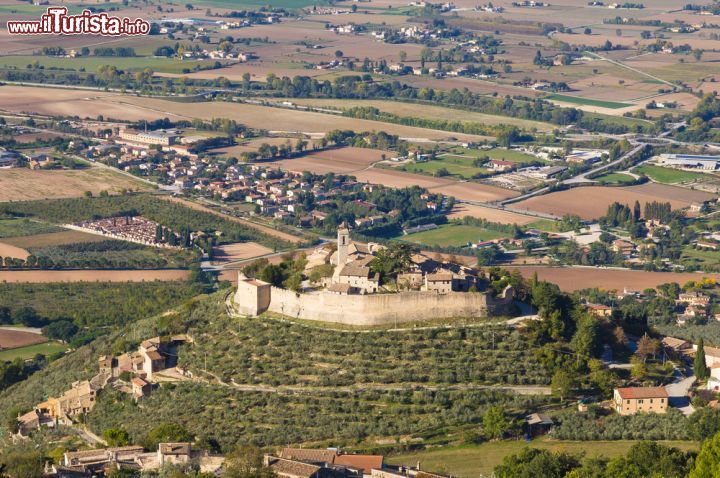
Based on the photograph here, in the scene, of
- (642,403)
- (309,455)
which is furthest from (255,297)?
(642,403)

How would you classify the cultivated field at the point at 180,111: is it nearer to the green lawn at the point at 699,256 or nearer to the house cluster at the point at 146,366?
the green lawn at the point at 699,256

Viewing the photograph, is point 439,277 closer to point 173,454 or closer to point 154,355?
point 154,355

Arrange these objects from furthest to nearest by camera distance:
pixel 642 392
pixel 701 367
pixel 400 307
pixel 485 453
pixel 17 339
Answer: pixel 17 339
pixel 400 307
pixel 701 367
pixel 642 392
pixel 485 453

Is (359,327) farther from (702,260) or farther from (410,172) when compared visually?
(410,172)

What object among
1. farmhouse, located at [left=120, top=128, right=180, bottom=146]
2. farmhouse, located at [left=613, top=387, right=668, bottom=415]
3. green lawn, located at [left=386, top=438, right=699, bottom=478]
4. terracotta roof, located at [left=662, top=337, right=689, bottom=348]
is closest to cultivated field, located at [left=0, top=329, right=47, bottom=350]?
green lawn, located at [left=386, top=438, right=699, bottom=478]

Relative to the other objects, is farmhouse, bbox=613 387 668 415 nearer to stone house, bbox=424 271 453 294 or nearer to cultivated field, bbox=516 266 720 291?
stone house, bbox=424 271 453 294
